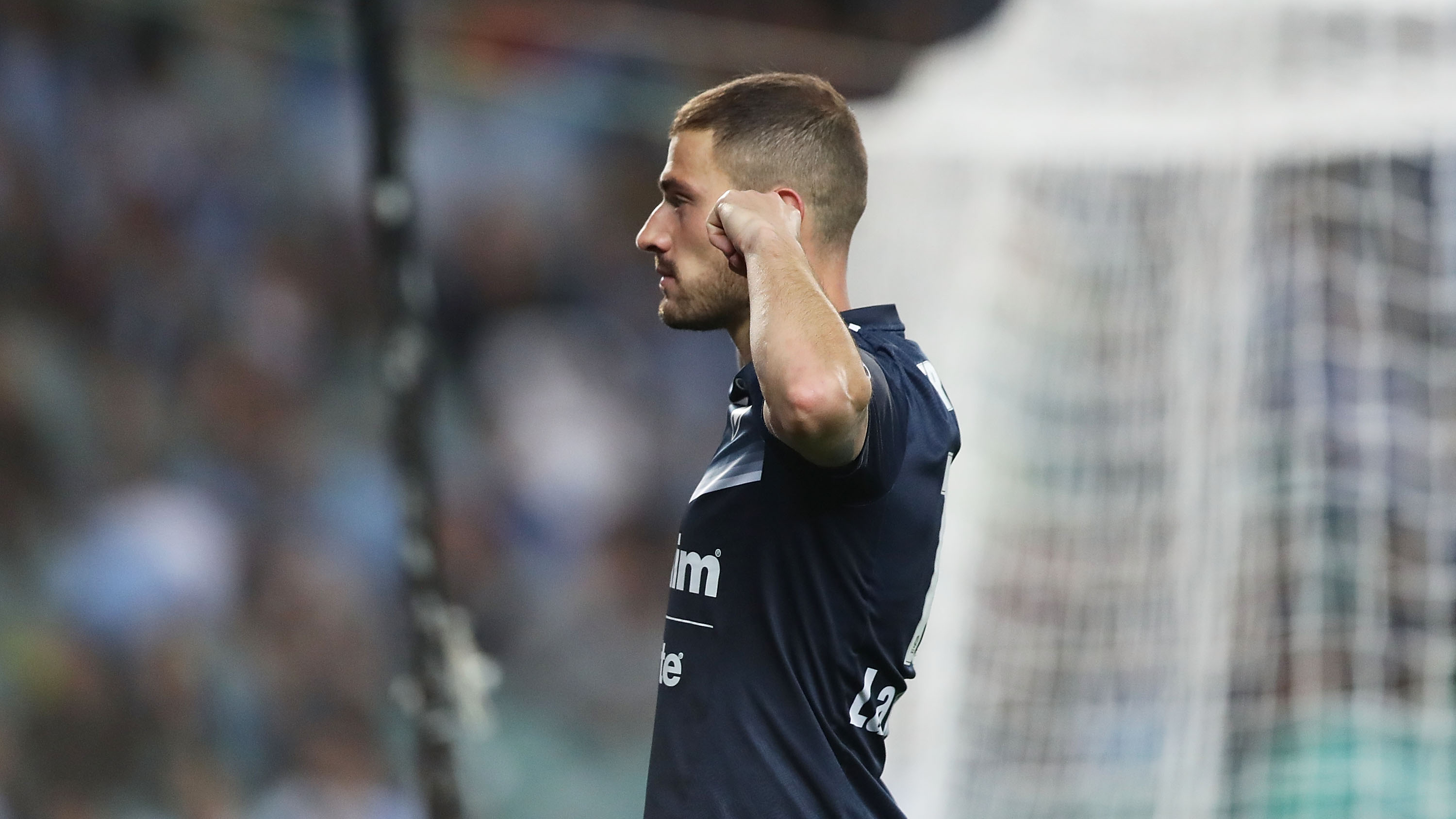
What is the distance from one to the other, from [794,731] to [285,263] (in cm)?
374

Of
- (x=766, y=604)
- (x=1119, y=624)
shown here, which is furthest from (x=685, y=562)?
(x=1119, y=624)

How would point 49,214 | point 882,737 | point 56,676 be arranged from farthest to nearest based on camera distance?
point 49,214
point 56,676
point 882,737

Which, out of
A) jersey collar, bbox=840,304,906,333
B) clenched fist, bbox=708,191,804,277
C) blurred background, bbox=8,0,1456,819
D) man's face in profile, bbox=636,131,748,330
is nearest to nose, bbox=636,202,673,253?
man's face in profile, bbox=636,131,748,330

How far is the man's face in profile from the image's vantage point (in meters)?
1.50

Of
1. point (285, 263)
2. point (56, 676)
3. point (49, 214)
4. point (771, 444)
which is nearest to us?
point (771, 444)

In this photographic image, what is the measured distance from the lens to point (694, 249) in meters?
1.51

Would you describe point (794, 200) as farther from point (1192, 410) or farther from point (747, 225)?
point (1192, 410)

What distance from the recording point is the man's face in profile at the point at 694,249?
59.2 inches

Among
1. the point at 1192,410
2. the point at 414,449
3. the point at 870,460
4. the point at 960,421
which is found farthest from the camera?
the point at 960,421

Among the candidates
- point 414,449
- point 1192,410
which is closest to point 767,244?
point 414,449

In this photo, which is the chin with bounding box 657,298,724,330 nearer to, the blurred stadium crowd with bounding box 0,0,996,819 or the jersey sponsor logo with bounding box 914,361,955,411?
the jersey sponsor logo with bounding box 914,361,955,411

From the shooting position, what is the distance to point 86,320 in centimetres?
433

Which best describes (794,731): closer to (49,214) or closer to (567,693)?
(567,693)

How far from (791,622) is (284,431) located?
3.54 meters
